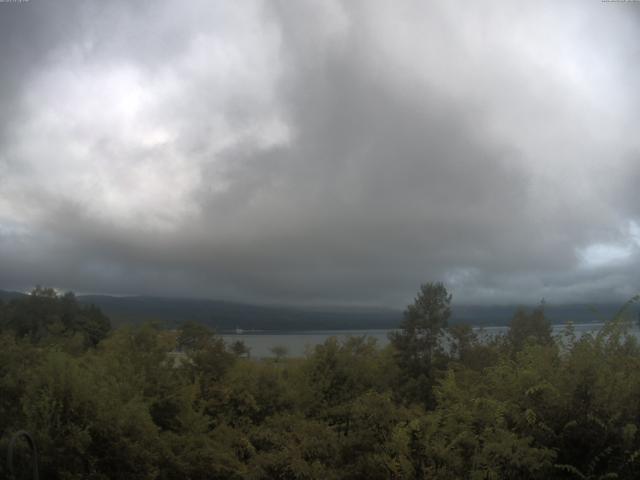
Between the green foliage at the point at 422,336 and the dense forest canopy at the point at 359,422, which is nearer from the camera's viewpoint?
the dense forest canopy at the point at 359,422

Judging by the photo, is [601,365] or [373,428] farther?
[373,428]

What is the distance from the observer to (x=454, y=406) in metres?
9.23

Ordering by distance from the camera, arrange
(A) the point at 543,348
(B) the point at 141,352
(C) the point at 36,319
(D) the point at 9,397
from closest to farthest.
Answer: (A) the point at 543,348 → (D) the point at 9,397 → (B) the point at 141,352 → (C) the point at 36,319

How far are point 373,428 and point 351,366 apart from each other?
44.3ft

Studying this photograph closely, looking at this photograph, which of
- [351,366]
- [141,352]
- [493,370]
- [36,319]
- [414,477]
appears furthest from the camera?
[36,319]

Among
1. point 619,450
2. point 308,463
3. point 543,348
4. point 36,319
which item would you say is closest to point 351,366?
point 308,463

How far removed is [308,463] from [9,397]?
642cm

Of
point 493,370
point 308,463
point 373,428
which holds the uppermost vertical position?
point 493,370

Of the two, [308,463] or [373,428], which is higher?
[373,428]

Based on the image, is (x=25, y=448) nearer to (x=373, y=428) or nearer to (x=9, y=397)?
(x=9, y=397)

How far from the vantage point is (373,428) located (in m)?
9.49

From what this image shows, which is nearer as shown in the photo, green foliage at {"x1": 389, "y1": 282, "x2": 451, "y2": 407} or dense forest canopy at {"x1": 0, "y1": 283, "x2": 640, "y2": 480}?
dense forest canopy at {"x1": 0, "y1": 283, "x2": 640, "y2": 480}

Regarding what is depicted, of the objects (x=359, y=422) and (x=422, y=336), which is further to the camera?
(x=422, y=336)

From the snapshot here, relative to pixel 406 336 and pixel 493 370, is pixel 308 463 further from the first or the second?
pixel 406 336
